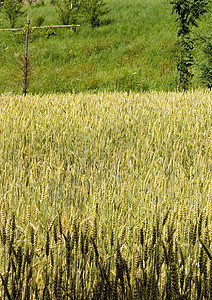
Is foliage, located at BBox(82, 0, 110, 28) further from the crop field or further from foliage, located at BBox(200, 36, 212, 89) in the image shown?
the crop field

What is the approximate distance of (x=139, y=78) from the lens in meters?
12.6

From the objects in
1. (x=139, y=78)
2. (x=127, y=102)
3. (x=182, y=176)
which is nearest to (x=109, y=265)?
(x=182, y=176)

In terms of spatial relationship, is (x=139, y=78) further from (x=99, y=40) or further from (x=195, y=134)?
(x=195, y=134)

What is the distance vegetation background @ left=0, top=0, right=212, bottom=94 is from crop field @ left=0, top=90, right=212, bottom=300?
7.12 metres

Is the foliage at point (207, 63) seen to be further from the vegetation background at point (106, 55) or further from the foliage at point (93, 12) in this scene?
the foliage at point (93, 12)

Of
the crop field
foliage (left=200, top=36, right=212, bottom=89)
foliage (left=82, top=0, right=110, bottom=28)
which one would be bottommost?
the crop field

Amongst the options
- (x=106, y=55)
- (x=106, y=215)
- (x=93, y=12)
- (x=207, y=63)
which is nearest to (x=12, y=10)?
(x=93, y=12)

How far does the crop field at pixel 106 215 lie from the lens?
4.69 feet

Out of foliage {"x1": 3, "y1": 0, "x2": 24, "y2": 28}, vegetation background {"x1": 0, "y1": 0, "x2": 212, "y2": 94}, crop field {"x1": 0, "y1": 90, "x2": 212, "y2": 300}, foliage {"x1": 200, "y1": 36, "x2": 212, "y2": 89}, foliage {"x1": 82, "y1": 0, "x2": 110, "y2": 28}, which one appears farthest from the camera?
foliage {"x1": 3, "y1": 0, "x2": 24, "y2": 28}

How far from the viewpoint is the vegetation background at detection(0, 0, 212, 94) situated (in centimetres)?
1249

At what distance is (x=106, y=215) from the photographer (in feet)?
6.70

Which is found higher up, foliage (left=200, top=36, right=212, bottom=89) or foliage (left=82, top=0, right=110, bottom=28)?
foliage (left=82, top=0, right=110, bottom=28)

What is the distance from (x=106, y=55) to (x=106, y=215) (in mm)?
12916

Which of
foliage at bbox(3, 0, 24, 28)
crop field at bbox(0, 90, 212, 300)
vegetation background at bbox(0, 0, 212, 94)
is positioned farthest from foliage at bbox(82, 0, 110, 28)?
crop field at bbox(0, 90, 212, 300)
